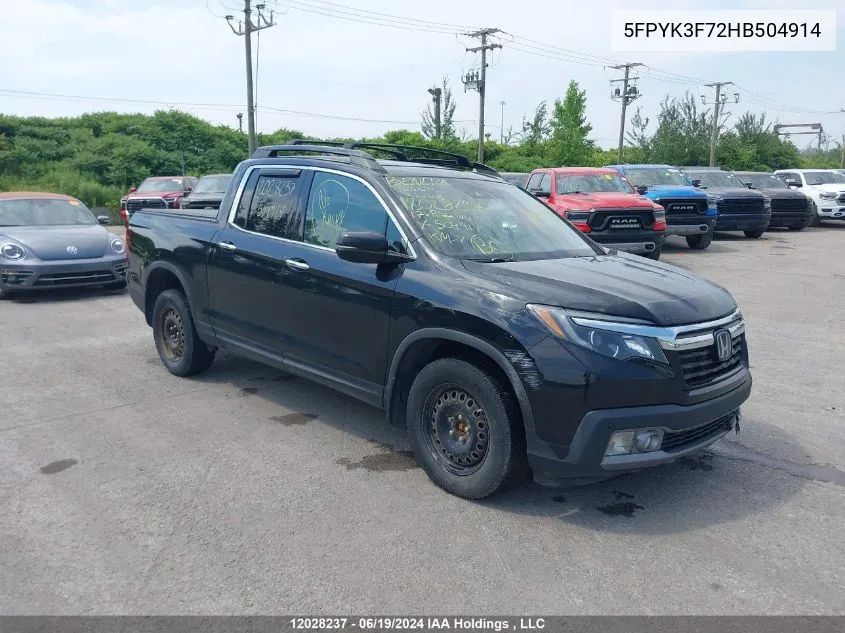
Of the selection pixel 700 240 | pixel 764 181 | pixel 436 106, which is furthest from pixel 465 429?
pixel 436 106

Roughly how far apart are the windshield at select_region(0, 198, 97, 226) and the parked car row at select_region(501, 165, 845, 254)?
22.4 feet

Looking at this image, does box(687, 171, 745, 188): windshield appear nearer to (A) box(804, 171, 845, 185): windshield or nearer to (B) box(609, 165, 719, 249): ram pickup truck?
(B) box(609, 165, 719, 249): ram pickup truck

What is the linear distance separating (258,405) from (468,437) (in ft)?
7.45

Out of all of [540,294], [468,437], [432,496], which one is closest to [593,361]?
[540,294]

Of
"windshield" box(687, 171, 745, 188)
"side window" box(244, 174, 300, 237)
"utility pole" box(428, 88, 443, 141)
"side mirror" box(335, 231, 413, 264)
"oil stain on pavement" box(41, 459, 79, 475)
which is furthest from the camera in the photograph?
"utility pole" box(428, 88, 443, 141)

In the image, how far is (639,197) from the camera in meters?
13.7

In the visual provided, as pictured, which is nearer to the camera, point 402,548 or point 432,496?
point 402,548

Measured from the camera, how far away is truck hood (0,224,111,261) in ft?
33.5

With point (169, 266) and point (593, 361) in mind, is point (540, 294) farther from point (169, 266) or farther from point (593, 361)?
point (169, 266)

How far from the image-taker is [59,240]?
10.5 meters

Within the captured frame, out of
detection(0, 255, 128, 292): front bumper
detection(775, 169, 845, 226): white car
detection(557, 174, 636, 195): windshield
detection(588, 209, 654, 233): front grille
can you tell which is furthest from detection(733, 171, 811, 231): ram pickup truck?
detection(0, 255, 128, 292): front bumper

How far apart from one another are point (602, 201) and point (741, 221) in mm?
7595

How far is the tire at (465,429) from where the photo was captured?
3.82m

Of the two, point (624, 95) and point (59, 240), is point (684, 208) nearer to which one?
point (59, 240)
